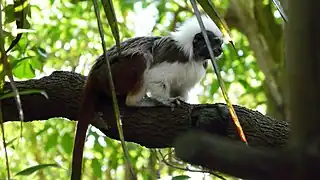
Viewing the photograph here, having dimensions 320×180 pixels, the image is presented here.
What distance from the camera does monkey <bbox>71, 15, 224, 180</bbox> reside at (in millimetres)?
1721

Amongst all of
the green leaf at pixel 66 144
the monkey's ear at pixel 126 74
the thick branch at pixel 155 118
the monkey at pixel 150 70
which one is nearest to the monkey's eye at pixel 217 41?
the monkey at pixel 150 70

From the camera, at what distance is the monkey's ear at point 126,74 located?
1867 mm

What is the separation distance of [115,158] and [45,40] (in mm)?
1102

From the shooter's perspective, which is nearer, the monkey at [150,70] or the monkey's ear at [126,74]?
the monkey at [150,70]

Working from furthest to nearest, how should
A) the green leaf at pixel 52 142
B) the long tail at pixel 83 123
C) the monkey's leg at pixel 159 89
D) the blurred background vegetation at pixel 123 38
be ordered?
the blurred background vegetation at pixel 123 38
the green leaf at pixel 52 142
the monkey's leg at pixel 159 89
the long tail at pixel 83 123

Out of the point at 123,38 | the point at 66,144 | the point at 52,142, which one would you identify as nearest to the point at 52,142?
the point at 52,142

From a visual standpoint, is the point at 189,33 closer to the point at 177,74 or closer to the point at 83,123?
the point at 177,74

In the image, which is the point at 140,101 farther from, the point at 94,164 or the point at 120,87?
the point at 94,164

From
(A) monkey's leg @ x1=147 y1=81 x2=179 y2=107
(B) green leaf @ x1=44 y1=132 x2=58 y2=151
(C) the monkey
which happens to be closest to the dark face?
(C) the monkey

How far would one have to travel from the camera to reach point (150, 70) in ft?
6.72

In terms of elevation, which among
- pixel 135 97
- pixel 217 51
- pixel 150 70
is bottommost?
pixel 135 97

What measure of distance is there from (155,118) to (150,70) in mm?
441

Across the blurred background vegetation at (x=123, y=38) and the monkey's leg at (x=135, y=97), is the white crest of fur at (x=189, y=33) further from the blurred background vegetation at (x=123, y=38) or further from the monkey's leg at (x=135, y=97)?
the blurred background vegetation at (x=123, y=38)

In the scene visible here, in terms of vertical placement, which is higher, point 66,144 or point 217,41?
point 217,41
